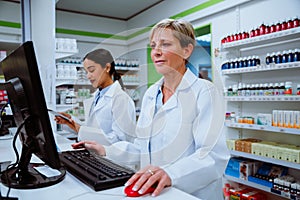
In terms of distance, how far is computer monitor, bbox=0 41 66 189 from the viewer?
77 cm

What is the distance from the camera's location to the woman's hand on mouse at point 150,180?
A: 2.42 feet

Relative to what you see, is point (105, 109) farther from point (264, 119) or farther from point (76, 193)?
point (264, 119)

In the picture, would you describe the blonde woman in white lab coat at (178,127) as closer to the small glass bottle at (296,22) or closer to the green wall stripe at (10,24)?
the small glass bottle at (296,22)

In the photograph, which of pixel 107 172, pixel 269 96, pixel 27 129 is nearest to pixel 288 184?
pixel 269 96

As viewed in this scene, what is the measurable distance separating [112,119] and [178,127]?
95 centimetres

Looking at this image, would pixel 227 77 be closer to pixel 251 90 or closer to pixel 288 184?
pixel 251 90

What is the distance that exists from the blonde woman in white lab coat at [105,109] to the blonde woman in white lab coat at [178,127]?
0.25 metres

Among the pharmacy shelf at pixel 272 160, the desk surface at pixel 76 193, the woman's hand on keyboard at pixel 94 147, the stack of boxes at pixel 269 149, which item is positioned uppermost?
the woman's hand on keyboard at pixel 94 147

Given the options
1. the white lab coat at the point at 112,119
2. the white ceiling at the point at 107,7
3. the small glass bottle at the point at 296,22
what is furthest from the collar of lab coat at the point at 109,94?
the white ceiling at the point at 107,7

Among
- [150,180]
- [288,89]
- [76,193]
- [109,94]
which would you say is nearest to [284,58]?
[288,89]

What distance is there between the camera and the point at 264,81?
2848mm

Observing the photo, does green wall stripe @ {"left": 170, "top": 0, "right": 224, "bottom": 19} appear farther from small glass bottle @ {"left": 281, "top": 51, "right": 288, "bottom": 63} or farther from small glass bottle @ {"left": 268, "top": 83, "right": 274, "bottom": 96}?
small glass bottle @ {"left": 268, "top": 83, "right": 274, "bottom": 96}

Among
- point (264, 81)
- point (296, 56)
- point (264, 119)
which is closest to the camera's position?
point (296, 56)

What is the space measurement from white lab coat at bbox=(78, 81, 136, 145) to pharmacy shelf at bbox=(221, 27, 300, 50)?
4.80 feet
